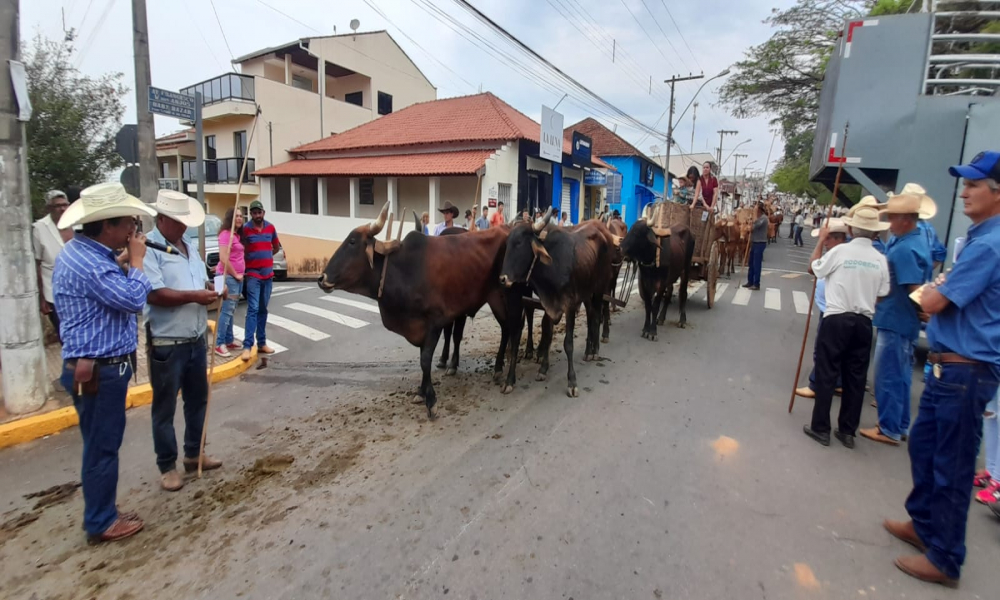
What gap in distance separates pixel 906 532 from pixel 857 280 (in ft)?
6.31

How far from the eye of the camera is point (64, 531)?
3129mm

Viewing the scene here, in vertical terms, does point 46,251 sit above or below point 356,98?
below

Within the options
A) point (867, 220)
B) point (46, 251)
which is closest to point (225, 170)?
point (46, 251)

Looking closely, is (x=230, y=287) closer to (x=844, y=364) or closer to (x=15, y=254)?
(x=15, y=254)

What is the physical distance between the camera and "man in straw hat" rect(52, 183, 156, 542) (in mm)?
2816

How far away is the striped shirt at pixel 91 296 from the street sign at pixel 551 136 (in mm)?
16843

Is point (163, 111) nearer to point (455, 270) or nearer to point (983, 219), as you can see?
point (455, 270)

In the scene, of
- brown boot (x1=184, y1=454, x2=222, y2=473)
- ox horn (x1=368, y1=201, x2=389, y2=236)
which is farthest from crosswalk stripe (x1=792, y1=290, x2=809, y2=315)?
brown boot (x1=184, y1=454, x2=222, y2=473)

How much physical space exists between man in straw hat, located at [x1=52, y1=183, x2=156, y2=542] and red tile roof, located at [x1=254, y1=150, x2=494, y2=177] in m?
13.7

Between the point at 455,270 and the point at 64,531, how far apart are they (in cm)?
348

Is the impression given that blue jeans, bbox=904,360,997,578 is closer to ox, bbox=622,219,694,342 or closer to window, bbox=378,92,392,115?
ox, bbox=622,219,694,342

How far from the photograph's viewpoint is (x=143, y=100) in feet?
22.7

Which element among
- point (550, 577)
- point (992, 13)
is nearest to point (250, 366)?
point (550, 577)

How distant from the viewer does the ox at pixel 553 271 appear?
526 centimetres
